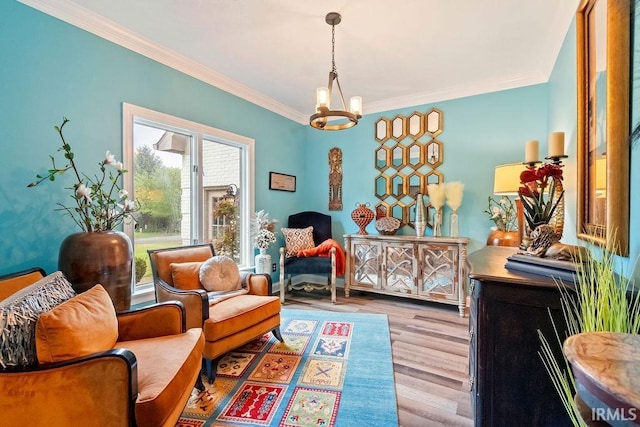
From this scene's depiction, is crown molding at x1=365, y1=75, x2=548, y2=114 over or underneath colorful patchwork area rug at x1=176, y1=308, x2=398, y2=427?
over

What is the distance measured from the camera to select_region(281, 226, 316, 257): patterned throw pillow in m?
4.01

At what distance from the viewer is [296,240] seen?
4059mm

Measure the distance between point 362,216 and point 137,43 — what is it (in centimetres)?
298

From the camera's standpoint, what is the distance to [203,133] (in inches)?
125

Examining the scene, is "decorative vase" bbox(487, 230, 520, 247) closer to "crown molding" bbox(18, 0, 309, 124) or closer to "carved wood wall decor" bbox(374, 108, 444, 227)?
"carved wood wall decor" bbox(374, 108, 444, 227)

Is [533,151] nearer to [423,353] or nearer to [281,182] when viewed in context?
[423,353]

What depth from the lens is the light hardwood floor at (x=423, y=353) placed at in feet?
5.61

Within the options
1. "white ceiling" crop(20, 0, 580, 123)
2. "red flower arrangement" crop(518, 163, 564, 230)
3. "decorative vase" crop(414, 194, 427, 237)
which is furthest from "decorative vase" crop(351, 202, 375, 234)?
"red flower arrangement" crop(518, 163, 564, 230)

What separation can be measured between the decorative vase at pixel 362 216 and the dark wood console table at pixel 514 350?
8.76 feet

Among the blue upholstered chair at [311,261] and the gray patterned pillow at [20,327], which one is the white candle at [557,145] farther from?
the gray patterned pillow at [20,327]

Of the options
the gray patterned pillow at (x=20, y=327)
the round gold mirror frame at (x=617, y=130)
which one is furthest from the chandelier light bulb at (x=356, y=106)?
the gray patterned pillow at (x=20, y=327)

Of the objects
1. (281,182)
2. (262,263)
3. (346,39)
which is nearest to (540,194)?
(346,39)

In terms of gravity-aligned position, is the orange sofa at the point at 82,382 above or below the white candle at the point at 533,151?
below

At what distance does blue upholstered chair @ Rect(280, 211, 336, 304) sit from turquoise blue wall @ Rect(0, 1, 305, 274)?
214 centimetres
